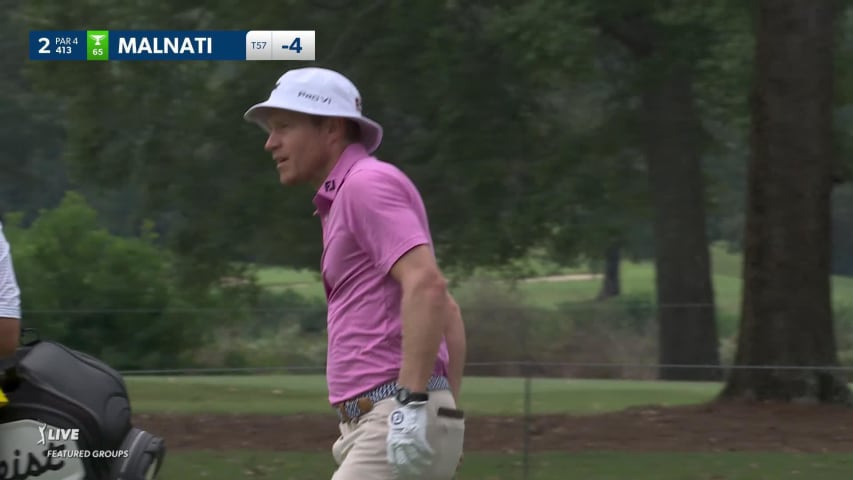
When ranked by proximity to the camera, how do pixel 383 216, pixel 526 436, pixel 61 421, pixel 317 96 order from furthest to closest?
pixel 526 436
pixel 61 421
pixel 317 96
pixel 383 216

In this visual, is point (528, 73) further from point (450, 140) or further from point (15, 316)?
point (15, 316)

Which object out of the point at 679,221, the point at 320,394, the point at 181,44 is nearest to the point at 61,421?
the point at 320,394

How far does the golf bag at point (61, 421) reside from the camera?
486 centimetres

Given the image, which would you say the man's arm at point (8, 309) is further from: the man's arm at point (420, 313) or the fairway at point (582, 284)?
the fairway at point (582, 284)

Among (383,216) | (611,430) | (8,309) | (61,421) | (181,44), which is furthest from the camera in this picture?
(181,44)

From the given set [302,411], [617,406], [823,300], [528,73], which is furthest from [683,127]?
[302,411]

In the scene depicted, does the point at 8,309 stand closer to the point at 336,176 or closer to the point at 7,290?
the point at 7,290

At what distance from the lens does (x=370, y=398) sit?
13.4ft

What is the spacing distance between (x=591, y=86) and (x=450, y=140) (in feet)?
7.53

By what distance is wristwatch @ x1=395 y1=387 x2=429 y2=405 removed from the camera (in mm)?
3914

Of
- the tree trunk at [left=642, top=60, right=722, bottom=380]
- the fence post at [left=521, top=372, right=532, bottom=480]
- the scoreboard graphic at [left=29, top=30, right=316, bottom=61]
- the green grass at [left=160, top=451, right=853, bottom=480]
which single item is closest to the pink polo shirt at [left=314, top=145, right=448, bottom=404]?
the fence post at [left=521, top=372, right=532, bottom=480]

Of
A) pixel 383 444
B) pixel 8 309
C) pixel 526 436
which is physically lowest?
pixel 526 436

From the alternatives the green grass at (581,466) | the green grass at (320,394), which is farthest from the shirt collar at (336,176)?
the green grass at (320,394)

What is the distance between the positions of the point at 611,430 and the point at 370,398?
7997 millimetres
